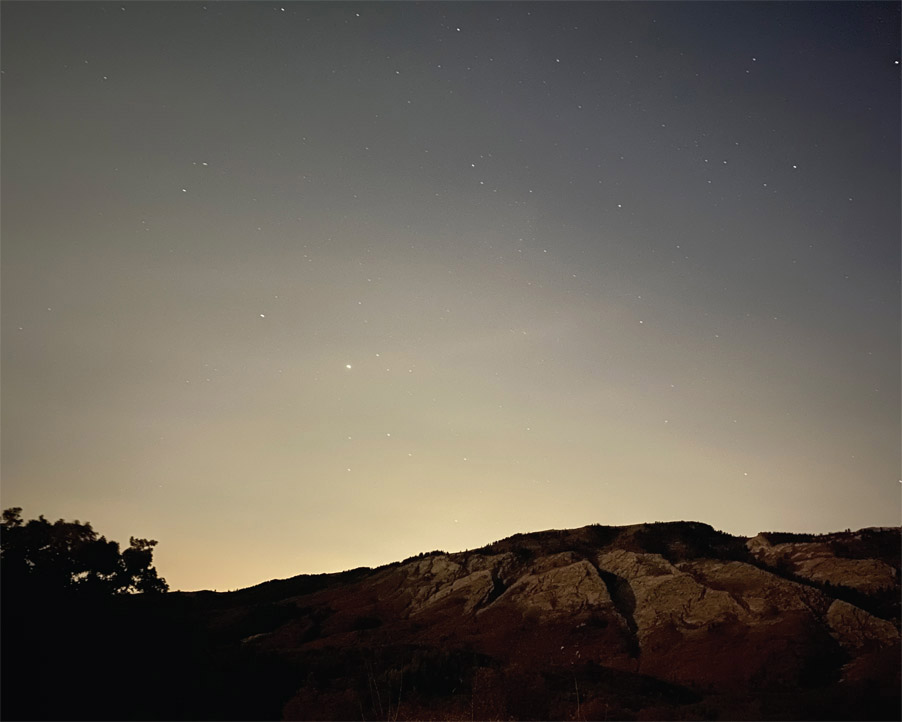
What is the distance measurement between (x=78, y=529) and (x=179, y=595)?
40238 millimetres

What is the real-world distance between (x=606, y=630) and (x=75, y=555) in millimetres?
32052

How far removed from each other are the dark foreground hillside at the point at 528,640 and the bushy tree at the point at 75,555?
302 cm

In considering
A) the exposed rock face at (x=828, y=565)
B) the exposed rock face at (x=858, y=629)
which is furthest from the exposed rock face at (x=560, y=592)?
the exposed rock face at (x=828, y=565)

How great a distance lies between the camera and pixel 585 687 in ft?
76.3

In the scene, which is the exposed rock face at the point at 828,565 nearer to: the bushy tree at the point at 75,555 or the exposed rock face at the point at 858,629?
the exposed rock face at the point at 858,629

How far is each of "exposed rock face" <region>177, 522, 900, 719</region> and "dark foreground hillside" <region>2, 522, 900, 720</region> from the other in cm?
14

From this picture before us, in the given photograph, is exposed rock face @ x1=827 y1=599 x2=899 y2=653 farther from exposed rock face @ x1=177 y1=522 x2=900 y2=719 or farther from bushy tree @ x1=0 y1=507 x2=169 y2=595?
bushy tree @ x1=0 y1=507 x2=169 y2=595

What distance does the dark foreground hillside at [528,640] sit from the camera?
17.2 meters

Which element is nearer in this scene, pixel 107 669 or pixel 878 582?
pixel 107 669

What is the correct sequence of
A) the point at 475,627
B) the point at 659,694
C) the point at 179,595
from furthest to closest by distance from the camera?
the point at 179,595, the point at 475,627, the point at 659,694

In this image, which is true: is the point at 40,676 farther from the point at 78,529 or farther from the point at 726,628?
the point at 726,628

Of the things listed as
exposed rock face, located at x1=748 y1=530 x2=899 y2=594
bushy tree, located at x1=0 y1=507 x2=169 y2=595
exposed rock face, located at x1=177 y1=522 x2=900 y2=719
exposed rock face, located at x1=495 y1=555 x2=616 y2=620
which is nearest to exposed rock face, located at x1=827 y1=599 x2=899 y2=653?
exposed rock face, located at x1=177 y1=522 x2=900 y2=719

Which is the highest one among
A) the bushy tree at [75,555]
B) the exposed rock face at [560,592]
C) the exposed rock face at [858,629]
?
the bushy tree at [75,555]

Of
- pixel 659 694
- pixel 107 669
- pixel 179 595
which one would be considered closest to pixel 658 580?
pixel 659 694
